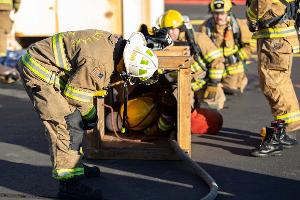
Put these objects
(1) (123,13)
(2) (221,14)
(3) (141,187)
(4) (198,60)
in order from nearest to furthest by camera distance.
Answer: (3) (141,187), (4) (198,60), (2) (221,14), (1) (123,13)

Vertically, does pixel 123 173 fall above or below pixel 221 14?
below

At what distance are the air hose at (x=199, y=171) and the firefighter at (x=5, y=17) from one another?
3.86 meters

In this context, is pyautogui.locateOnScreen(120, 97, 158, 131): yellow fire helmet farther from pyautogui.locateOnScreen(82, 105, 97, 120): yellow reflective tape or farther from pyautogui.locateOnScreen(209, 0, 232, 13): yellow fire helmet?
pyautogui.locateOnScreen(209, 0, 232, 13): yellow fire helmet

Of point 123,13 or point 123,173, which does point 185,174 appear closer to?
point 123,173

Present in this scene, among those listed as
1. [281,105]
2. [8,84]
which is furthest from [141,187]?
[8,84]

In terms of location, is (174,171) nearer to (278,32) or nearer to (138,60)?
(138,60)

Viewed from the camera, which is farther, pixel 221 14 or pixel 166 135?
pixel 221 14

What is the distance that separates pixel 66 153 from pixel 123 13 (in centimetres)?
601

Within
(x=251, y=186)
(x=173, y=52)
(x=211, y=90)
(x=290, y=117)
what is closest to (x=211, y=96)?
(x=211, y=90)

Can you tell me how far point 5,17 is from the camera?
9367 millimetres

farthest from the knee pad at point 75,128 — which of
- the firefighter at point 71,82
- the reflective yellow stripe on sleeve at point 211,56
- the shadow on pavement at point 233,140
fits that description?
the reflective yellow stripe on sleeve at point 211,56

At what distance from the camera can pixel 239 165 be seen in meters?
6.01

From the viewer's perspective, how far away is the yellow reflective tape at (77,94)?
4.86 m

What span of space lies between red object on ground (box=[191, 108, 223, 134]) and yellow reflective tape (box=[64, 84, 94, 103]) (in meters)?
2.24
